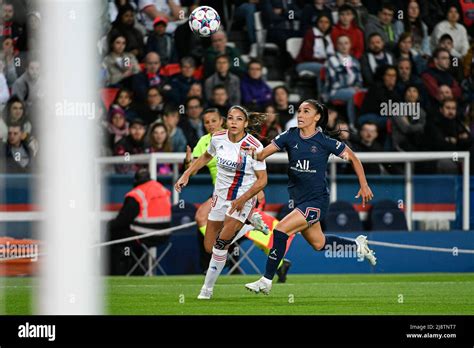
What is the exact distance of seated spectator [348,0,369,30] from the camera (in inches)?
617

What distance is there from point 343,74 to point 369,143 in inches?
52.5

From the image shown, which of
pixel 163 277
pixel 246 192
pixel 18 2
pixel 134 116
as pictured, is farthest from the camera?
pixel 134 116

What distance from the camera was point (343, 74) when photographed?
15.2m

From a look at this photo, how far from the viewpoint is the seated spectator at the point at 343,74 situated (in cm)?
1513

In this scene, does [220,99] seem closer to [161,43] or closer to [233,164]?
[161,43]

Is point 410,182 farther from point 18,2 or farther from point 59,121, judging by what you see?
point 59,121

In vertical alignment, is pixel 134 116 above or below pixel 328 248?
above

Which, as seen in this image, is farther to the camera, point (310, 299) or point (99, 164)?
point (310, 299)

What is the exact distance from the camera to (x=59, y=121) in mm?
3779

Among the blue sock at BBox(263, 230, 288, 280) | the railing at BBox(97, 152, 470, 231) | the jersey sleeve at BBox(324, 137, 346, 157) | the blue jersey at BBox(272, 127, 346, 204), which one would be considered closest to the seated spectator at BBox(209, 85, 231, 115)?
the railing at BBox(97, 152, 470, 231)

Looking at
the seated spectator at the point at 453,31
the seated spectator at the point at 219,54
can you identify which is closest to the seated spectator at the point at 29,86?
the seated spectator at the point at 219,54

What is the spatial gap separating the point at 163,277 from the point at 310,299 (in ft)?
11.0

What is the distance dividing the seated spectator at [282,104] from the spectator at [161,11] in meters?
1.78

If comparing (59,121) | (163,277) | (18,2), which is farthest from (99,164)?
(163,277)
